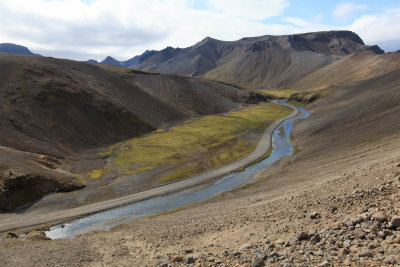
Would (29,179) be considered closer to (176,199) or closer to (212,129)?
(176,199)

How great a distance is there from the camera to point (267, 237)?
23.8 m

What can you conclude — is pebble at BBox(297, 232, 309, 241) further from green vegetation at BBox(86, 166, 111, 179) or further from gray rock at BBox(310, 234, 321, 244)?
green vegetation at BBox(86, 166, 111, 179)

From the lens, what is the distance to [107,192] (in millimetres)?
63188

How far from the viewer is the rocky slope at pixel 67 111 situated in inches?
2648

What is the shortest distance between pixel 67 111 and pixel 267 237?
101691 millimetres

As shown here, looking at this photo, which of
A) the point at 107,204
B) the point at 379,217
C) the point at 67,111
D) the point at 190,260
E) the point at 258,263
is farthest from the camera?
the point at 67,111

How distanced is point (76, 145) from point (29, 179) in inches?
1349

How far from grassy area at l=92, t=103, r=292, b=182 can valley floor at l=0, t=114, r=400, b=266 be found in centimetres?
2957

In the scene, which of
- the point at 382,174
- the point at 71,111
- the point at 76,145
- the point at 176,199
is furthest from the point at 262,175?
the point at 71,111

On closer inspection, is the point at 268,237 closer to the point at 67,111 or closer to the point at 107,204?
the point at 107,204

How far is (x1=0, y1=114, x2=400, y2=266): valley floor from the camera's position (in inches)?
637

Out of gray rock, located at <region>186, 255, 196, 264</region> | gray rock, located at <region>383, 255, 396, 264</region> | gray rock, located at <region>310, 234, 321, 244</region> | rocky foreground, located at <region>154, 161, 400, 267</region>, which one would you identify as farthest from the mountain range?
gray rock, located at <region>383, 255, 396, 264</region>

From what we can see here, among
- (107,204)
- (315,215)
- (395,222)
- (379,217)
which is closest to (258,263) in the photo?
(379,217)

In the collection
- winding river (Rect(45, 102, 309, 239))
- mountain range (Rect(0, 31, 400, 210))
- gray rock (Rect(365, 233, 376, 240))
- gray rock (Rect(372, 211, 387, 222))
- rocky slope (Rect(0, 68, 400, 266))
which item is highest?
mountain range (Rect(0, 31, 400, 210))
